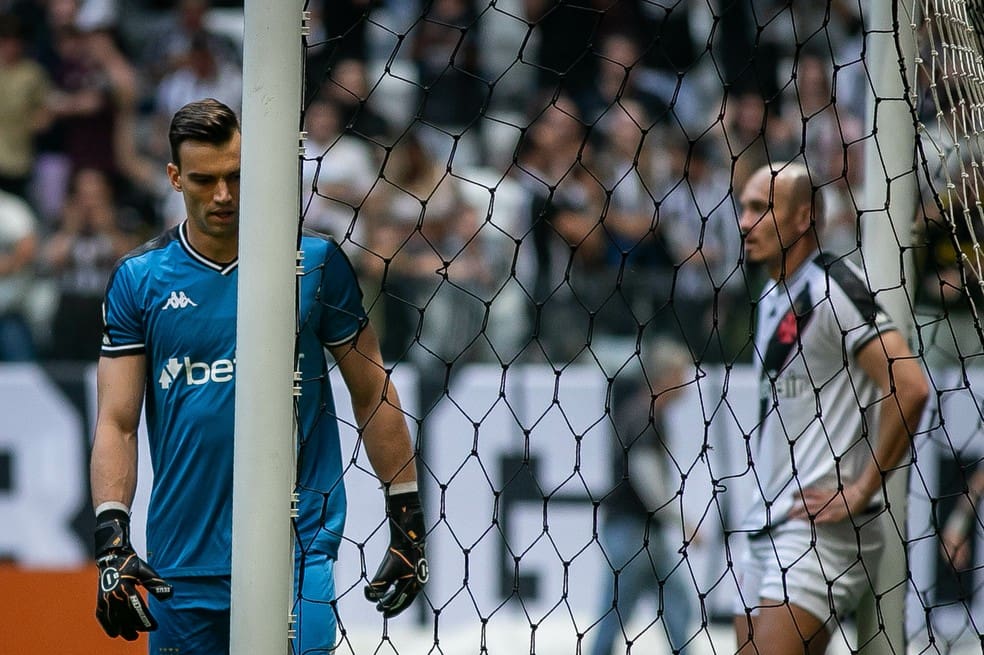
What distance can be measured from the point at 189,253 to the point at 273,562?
1079 millimetres

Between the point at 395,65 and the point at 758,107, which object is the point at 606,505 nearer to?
the point at 758,107

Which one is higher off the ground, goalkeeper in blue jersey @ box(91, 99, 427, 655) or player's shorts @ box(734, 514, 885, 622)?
goalkeeper in blue jersey @ box(91, 99, 427, 655)

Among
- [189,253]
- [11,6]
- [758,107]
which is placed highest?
[11,6]

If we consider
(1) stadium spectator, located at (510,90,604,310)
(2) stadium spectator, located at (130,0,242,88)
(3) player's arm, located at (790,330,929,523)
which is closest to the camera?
(3) player's arm, located at (790,330,929,523)

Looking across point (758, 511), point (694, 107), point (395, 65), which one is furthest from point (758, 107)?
point (758, 511)

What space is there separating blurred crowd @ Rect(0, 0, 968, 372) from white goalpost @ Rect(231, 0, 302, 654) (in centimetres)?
377

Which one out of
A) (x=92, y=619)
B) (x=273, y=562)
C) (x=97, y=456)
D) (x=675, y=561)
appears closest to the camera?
(x=273, y=562)

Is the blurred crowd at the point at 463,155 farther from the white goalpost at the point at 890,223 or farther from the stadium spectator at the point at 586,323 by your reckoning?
the white goalpost at the point at 890,223

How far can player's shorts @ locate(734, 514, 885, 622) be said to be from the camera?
3.86 metres

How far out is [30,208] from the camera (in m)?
7.82

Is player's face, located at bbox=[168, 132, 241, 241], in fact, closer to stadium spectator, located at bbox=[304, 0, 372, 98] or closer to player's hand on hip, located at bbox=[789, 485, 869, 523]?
player's hand on hip, located at bbox=[789, 485, 869, 523]

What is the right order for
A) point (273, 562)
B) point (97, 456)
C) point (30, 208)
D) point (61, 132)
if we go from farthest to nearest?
point (61, 132), point (30, 208), point (97, 456), point (273, 562)

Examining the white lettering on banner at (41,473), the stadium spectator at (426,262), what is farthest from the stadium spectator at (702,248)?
the white lettering on banner at (41,473)

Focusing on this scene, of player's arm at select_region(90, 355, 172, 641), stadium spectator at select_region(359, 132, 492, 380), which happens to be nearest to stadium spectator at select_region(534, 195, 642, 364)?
stadium spectator at select_region(359, 132, 492, 380)
